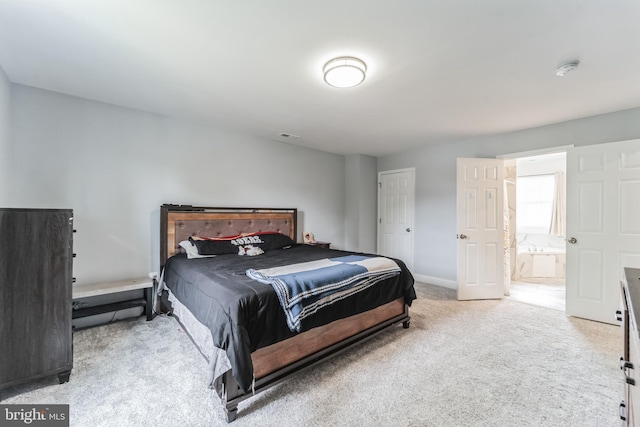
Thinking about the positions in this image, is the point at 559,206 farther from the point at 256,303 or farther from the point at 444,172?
the point at 256,303

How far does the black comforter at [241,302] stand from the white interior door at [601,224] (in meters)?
2.16

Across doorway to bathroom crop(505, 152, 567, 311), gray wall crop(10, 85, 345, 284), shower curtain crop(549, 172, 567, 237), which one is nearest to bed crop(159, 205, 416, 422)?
gray wall crop(10, 85, 345, 284)

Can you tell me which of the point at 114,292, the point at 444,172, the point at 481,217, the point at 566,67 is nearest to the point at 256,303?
the point at 114,292

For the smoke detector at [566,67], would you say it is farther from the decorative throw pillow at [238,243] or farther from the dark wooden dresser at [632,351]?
the decorative throw pillow at [238,243]

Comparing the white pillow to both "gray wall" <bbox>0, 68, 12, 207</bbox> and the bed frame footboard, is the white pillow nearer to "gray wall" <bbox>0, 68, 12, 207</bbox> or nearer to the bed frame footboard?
"gray wall" <bbox>0, 68, 12, 207</bbox>

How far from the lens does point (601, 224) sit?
10.2ft

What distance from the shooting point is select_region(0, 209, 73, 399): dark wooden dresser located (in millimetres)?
1763

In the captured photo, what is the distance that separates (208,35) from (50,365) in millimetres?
2520

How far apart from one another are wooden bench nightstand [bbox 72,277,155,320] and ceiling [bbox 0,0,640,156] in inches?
77.7

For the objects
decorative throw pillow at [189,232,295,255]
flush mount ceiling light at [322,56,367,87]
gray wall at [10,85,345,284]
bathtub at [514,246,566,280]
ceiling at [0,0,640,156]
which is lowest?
bathtub at [514,246,566,280]

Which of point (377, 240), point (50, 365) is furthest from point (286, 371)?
point (377, 240)

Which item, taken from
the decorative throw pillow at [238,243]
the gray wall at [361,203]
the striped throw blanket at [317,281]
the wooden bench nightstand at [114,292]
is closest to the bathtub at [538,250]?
the gray wall at [361,203]

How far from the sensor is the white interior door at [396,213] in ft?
16.6

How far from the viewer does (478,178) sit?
3.97 meters
